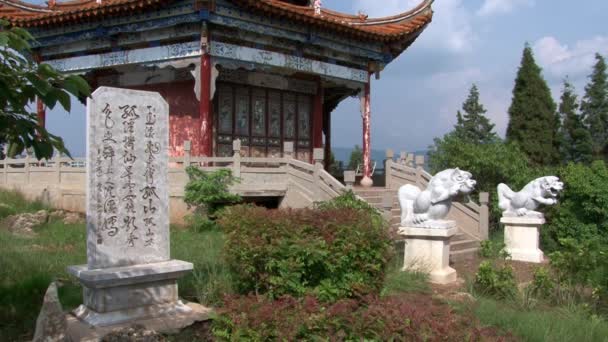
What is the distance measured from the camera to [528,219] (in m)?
10.5

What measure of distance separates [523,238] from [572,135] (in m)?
12.8

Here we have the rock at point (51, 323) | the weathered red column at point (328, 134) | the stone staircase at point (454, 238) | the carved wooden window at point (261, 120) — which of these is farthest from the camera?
the weathered red column at point (328, 134)

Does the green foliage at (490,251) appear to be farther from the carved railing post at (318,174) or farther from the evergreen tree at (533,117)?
the evergreen tree at (533,117)

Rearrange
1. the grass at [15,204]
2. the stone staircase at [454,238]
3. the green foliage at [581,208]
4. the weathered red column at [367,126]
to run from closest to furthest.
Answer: the stone staircase at [454,238]
the grass at [15,204]
the green foliage at [581,208]
the weathered red column at [367,126]

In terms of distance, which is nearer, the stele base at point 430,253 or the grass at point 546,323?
the grass at point 546,323

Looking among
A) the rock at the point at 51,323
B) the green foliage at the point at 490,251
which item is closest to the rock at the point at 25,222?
Result: the rock at the point at 51,323

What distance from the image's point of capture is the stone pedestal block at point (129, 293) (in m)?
4.75

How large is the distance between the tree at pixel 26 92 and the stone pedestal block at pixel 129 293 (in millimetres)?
1955

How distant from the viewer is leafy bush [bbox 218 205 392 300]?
4.95m

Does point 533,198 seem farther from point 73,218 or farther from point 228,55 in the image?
point 73,218

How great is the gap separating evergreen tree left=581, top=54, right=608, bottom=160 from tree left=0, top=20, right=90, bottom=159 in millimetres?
21812

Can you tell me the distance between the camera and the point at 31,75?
9.32 ft

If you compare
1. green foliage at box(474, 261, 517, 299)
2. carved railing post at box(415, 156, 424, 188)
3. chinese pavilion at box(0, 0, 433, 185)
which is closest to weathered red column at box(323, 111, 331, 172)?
chinese pavilion at box(0, 0, 433, 185)

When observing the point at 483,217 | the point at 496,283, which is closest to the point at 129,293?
the point at 496,283
